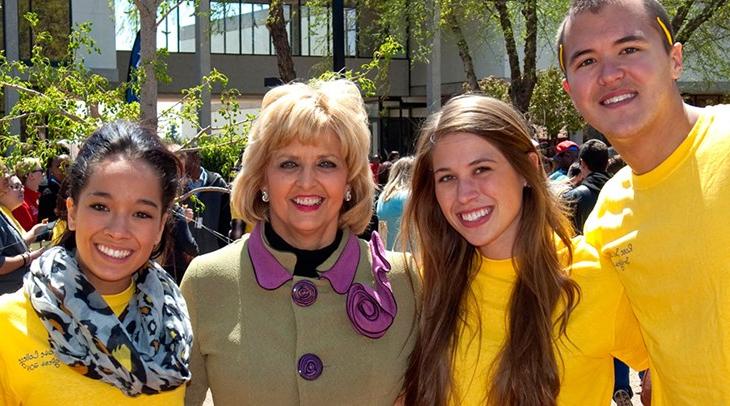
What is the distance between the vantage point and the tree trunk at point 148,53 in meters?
5.70

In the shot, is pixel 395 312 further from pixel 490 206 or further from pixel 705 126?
pixel 705 126

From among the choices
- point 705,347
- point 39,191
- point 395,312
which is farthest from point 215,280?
point 39,191

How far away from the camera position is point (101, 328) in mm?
2602

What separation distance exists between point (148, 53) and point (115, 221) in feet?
10.6

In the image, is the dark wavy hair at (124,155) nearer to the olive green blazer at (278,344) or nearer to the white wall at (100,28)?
the olive green blazer at (278,344)

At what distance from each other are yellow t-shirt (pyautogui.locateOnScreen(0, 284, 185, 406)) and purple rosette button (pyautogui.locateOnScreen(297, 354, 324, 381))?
A: 66 centimetres

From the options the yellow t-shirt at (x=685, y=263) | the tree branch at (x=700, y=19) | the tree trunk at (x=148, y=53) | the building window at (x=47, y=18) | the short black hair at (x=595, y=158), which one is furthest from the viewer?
the building window at (x=47, y=18)

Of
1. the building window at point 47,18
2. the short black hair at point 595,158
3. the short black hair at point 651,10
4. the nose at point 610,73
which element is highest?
the building window at point 47,18

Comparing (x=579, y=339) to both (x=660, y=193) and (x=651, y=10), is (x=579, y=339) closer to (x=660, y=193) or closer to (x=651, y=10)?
(x=660, y=193)

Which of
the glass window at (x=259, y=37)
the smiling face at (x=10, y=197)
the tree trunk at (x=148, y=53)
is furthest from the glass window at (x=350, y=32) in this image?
the tree trunk at (x=148, y=53)

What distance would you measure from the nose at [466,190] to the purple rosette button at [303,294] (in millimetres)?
627

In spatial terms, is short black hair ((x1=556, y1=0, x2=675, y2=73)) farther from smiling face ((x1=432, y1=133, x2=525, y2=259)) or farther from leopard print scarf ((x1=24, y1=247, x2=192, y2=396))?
leopard print scarf ((x1=24, y1=247, x2=192, y2=396))

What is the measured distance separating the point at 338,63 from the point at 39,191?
15.2 ft

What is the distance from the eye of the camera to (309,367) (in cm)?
298
